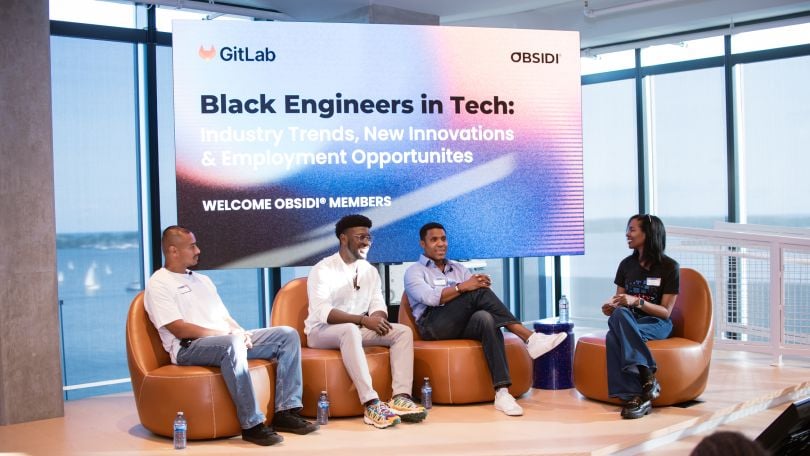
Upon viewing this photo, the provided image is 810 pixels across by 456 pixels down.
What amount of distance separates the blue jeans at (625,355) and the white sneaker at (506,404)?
58 cm

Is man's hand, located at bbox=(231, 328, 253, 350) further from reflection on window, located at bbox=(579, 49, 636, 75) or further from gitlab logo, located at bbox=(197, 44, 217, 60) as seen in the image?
reflection on window, located at bbox=(579, 49, 636, 75)

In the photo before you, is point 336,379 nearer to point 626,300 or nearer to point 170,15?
point 626,300

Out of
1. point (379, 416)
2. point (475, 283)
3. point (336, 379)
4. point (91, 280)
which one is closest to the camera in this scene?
point (379, 416)

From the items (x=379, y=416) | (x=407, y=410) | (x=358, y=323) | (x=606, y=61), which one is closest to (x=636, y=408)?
(x=407, y=410)

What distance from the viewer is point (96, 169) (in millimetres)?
7312

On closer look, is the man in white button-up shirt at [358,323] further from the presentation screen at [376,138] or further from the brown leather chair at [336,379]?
the presentation screen at [376,138]

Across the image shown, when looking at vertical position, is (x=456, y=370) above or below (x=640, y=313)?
below

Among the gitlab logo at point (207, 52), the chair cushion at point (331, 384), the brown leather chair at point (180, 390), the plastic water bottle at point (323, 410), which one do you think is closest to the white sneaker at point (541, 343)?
the chair cushion at point (331, 384)

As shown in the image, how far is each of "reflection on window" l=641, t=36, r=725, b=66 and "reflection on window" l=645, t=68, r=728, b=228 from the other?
17cm

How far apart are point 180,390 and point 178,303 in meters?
0.50

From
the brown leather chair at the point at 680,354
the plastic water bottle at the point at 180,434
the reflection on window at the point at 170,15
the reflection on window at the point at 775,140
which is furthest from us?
the reflection on window at the point at 775,140

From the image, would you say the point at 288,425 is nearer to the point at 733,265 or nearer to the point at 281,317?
the point at 281,317

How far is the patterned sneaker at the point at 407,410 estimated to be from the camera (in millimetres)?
5254

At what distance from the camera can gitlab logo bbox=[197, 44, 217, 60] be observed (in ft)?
20.1
